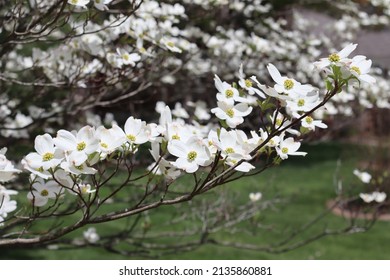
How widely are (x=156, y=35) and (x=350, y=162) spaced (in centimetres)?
735

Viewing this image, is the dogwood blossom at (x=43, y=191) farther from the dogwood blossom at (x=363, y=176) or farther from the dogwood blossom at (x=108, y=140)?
the dogwood blossom at (x=363, y=176)

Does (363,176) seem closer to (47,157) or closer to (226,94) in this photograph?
(226,94)

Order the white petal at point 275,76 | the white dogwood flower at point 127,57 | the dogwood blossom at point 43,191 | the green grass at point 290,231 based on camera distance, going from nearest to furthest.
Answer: the white petal at point 275,76, the dogwood blossom at point 43,191, the white dogwood flower at point 127,57, the green grass at point 290,231

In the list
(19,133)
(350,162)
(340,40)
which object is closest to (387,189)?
(340,40)

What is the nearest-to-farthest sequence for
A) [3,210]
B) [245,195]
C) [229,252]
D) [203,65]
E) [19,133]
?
1. [3,210]
2. [19,133]
3. [203,65]
4. [229,252]
5. [245,195]

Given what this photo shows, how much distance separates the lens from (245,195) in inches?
329

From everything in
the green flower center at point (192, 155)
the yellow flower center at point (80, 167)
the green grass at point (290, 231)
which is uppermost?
the green grass at point (290, 231)

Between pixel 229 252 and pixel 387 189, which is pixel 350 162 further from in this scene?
pixel 229 252

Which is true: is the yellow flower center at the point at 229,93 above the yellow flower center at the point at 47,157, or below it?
above

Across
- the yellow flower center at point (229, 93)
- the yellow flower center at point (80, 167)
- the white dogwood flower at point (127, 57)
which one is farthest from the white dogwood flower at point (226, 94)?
the white dogwood flower at point (127, 57)

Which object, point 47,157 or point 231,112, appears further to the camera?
point 231,112

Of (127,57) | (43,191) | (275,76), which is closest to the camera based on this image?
(275,76)

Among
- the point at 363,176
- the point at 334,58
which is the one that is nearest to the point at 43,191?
the point at 334,58
